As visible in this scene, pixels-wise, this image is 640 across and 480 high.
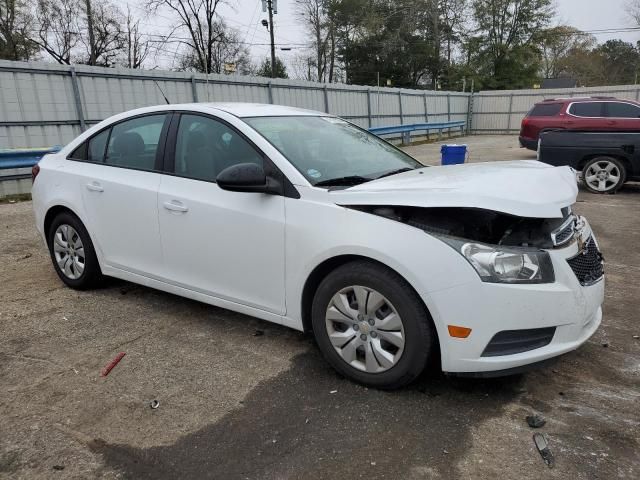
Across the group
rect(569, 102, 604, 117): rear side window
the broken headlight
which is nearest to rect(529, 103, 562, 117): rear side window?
rect(569, 102, 604, 117): rear side window

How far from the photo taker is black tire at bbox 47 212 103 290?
4316mm

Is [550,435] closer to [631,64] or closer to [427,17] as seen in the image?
[427,17]

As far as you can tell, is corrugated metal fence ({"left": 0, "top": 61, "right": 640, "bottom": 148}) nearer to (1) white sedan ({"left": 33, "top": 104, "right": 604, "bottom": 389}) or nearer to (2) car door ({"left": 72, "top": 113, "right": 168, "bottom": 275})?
(2) car door ({"left": 72, "top": 113, "right": 168, "bottom": 275})

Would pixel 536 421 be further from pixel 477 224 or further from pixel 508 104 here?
pixel 508 104

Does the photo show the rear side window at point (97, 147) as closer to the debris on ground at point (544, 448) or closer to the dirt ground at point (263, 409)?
the dirt ground at point (263, 409)

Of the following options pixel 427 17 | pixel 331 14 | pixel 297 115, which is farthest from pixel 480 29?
pixel 297 115

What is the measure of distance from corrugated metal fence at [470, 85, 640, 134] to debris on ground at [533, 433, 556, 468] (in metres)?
27.9

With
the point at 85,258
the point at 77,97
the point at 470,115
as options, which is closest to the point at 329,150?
the point at 85,258

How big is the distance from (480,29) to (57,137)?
4283 cm

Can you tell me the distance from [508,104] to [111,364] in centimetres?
2910

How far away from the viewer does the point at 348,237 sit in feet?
9.18

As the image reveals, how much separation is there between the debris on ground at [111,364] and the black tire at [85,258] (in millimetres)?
1262

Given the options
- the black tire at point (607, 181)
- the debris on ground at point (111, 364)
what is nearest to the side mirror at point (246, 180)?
the debris on ground at point (111, 364)

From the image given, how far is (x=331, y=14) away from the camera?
145 feet
